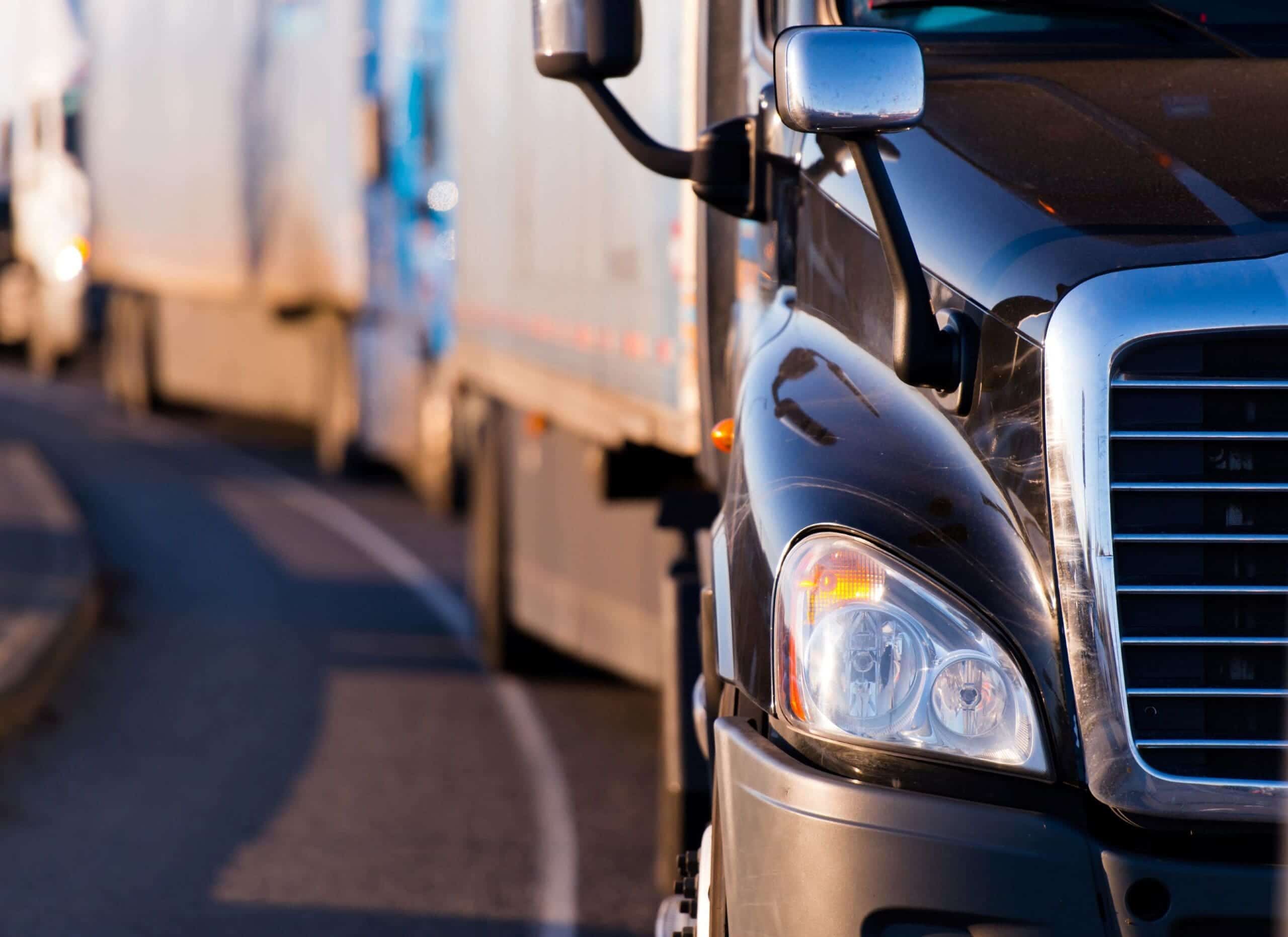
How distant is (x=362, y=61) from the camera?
17.9 meters

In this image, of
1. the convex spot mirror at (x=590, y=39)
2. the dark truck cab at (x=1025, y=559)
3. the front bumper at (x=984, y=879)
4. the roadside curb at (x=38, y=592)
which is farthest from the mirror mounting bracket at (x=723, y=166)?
the roadside curb at (x=38, y=592)

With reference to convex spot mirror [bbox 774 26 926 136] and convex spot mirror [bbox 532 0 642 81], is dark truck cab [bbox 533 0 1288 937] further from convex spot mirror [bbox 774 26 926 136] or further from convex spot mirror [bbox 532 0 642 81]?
convex spot mirror [bbox 532 0 642 81]

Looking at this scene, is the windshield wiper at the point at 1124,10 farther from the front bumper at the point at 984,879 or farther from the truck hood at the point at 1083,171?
the front bumper at the point at 984,879

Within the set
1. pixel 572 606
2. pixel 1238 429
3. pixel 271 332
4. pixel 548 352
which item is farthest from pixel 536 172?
pixel 271 332

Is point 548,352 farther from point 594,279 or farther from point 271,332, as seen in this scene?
point 271,332

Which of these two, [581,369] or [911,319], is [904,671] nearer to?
[911,319]

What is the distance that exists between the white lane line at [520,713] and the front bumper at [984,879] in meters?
3.22

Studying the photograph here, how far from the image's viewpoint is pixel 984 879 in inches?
139

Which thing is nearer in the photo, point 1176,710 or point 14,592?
point 1176,710

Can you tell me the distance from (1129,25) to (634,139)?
3.59 feet

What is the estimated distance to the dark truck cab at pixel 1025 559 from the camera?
358 cm

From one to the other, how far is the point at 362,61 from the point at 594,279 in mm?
9773

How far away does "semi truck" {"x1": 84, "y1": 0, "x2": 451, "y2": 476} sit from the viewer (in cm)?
1723

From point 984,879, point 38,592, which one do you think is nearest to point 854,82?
point 984,879
